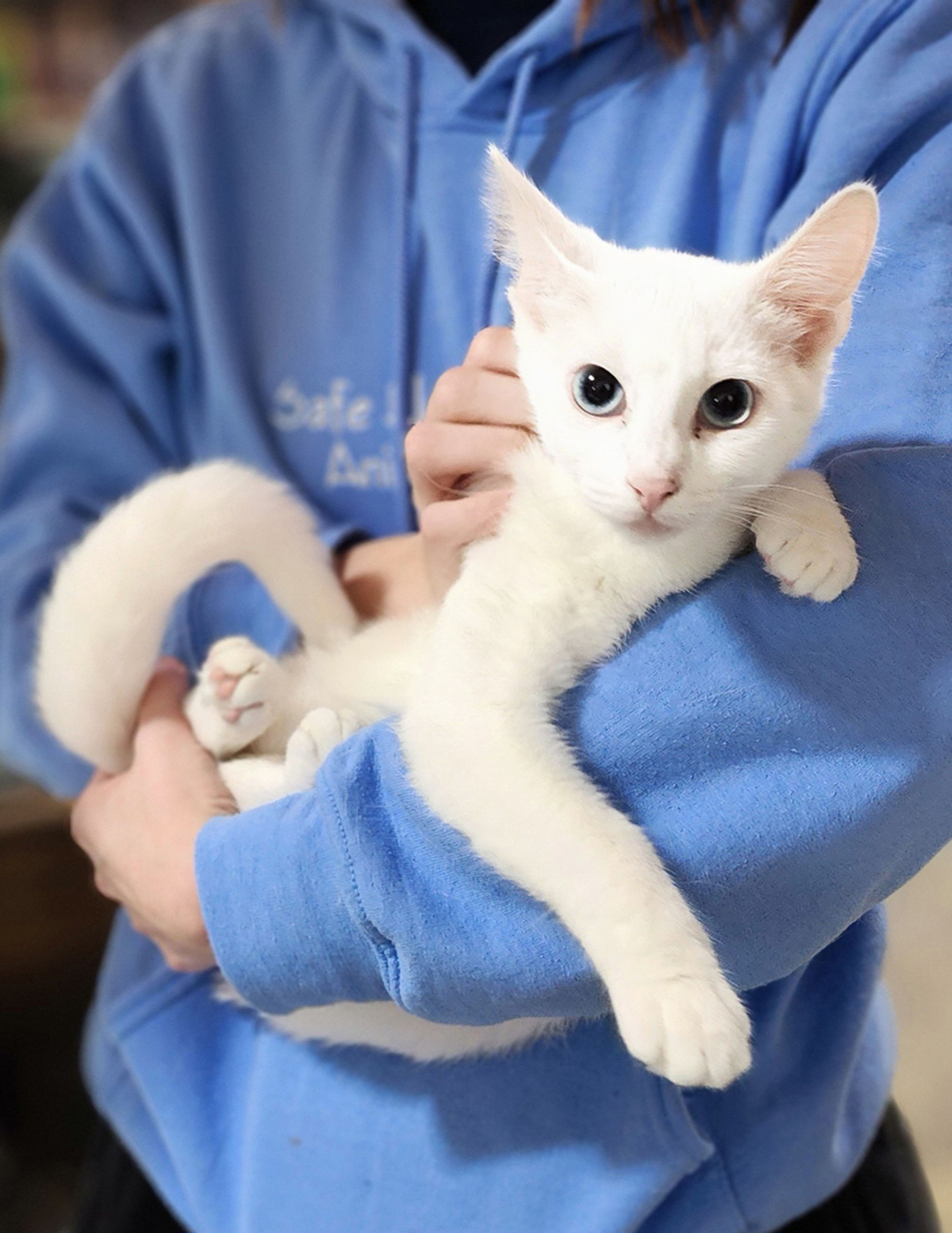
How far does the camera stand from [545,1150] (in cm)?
67

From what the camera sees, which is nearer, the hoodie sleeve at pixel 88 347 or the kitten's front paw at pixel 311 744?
the kitten's front paw at pixel 311 744

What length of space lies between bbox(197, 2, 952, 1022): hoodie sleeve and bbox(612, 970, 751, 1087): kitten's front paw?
39 mm

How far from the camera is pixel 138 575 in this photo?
0.78 metres

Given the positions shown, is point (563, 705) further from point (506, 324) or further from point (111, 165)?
point (111, 165)

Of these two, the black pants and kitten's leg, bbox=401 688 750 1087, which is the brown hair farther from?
the black pants

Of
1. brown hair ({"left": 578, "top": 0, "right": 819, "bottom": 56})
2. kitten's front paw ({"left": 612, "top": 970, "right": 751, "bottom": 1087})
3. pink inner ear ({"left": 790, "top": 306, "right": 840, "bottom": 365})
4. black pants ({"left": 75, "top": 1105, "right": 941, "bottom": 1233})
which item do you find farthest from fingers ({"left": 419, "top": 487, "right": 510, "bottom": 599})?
black pants ({"left": 75, "top": 1105, "right": 941, "bottom": 1233})

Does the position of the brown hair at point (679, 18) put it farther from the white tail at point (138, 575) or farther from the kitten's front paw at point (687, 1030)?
the kitten's front paw at point (687, 1030)

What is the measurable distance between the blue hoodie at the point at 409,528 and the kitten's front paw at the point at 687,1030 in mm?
40

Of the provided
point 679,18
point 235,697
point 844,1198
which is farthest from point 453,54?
point 844,1198

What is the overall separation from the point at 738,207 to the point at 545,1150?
0.72 metres

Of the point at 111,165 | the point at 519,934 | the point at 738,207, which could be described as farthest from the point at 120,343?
the point at 519,934

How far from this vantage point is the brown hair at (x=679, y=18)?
79 centimetres

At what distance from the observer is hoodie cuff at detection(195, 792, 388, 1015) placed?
0.56m

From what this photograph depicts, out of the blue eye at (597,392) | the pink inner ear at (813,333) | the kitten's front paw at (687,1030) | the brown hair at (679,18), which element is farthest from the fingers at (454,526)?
the brown hair at (679,18)
